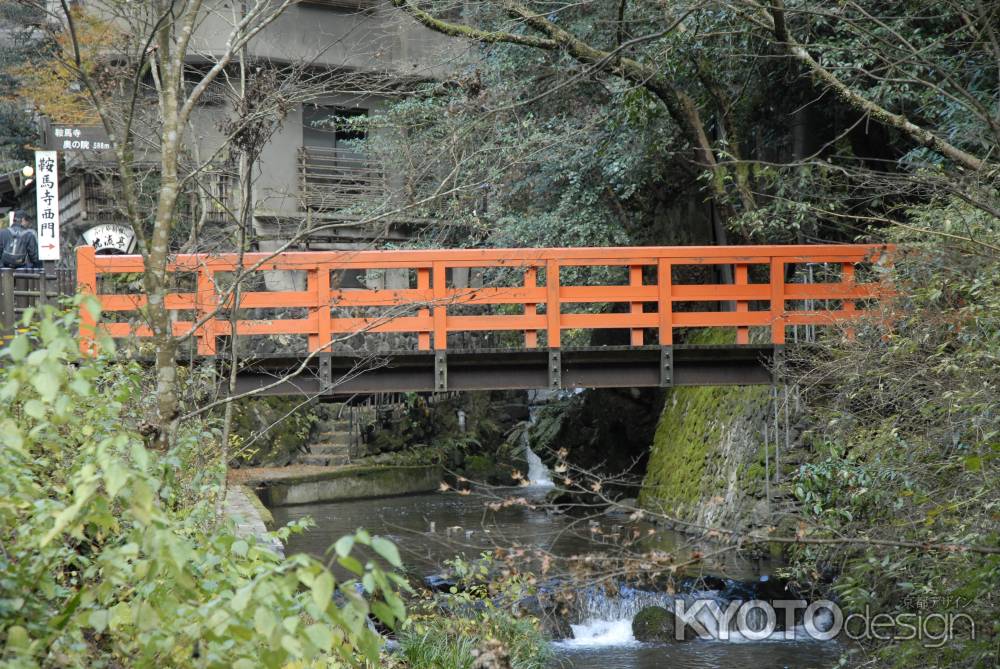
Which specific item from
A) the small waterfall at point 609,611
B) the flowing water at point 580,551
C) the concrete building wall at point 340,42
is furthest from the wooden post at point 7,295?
the small waterfall at point 609,611

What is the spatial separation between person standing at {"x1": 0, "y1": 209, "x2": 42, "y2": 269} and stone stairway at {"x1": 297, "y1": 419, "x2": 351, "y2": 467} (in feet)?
19.9

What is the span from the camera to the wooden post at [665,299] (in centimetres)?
993

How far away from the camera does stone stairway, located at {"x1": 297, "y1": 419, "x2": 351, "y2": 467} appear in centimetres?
A: 1744

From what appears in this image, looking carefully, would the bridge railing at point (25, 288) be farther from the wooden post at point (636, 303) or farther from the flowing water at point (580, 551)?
the wooden post at point (636, 303)

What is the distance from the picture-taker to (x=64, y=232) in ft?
62.5

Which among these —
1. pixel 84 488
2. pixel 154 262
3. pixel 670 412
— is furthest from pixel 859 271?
pixel 84 488

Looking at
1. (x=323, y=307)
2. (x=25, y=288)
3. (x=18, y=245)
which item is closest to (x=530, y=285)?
(x=323, y=307)

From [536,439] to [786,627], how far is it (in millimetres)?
10244

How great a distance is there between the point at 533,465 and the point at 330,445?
156 inches

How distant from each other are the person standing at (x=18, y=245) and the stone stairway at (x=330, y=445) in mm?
Result: 6059

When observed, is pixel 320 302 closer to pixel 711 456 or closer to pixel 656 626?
pixel 656 626

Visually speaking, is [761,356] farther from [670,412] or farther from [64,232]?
[64,232]

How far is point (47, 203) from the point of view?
33.2 ft

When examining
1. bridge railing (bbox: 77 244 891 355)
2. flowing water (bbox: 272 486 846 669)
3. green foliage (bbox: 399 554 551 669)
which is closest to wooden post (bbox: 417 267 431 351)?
bridge railing (bbox: 77 244 891 355)
